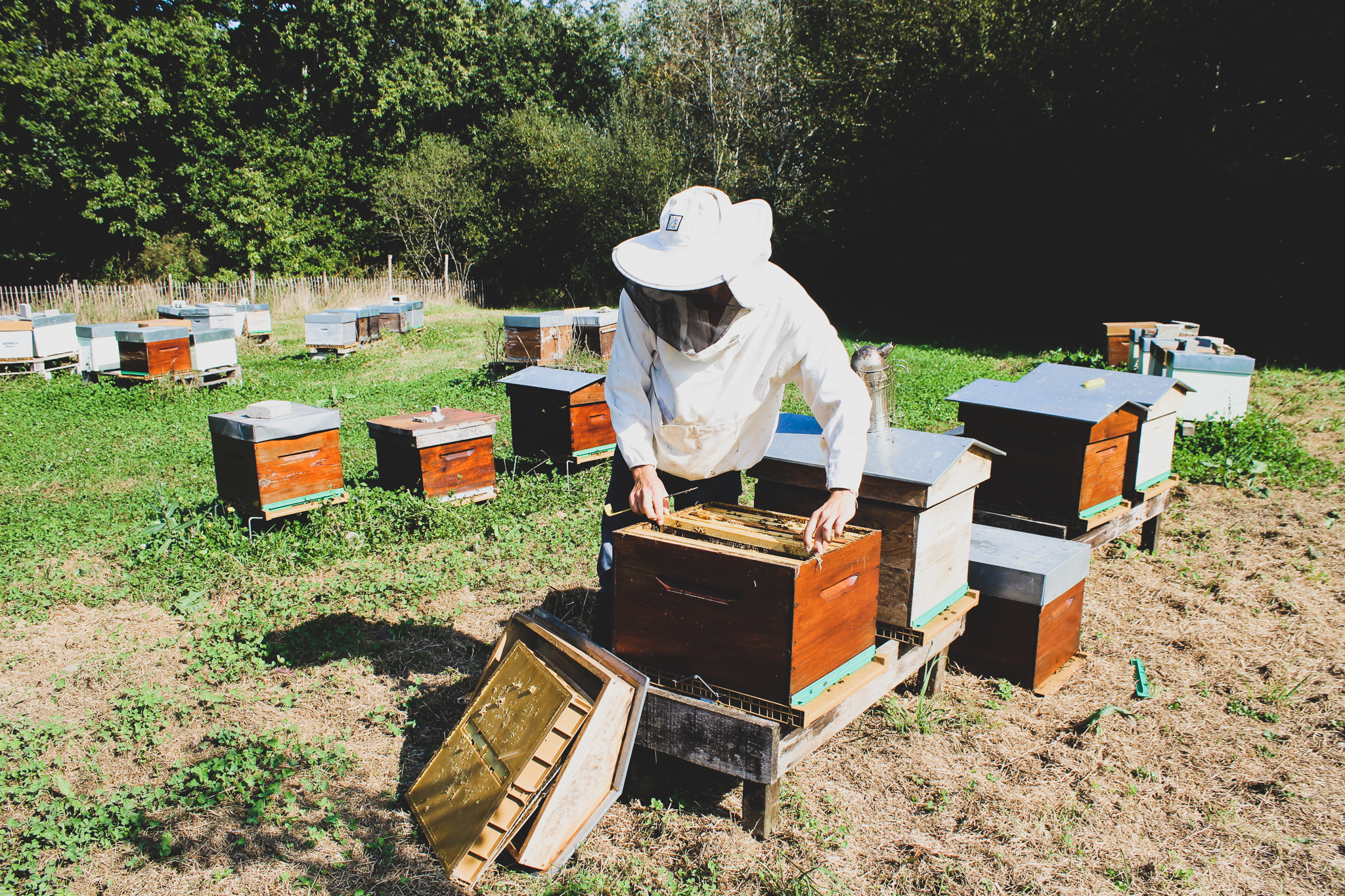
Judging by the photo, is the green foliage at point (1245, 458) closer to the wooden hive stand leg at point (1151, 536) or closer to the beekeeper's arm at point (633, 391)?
the wooden hive stand leg at point (1151, 536)

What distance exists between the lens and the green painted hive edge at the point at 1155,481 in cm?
432

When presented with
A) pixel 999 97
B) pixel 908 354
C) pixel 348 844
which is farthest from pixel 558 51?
pixel 348 844

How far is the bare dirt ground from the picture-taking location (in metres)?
2.37

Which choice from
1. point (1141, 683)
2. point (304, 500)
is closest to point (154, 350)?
point (304, 500)

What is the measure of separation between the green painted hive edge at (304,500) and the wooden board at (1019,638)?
3683 mm

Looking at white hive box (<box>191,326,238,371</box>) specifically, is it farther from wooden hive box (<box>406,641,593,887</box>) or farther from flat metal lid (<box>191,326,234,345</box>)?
wooden hive box (<box>406,641,593,887</box>)

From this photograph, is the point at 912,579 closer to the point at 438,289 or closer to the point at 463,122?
the point at 438,289

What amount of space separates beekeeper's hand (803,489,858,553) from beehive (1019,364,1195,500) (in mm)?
2242

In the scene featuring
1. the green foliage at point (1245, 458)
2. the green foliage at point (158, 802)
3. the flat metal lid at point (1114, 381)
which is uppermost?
the flat metal lid at point (1114, 381)

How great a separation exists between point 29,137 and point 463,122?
14302 millimetres

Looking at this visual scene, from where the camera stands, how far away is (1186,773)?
2875mm

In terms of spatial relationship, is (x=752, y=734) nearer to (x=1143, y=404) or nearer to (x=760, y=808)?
(x=760, y=808)

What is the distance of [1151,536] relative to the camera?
4.85 m

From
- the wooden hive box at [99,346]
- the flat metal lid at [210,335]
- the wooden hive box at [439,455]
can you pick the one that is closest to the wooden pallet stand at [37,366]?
the wooden hive box at [99,346]
